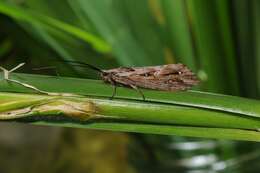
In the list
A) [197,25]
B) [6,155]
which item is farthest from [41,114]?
[6,155]

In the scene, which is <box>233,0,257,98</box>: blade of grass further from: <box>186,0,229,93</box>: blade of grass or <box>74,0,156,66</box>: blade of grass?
<box>74,0,156,66</box>: blade of grass

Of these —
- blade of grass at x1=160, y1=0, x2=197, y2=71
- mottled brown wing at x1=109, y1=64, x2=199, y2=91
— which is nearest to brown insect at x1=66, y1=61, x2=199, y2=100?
mottled brown wing at x1=109, y1=64, x2=199, y2=91

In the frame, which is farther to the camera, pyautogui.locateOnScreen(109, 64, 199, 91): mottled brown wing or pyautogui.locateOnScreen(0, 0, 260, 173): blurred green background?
pyautogui.locateOnScreen(0, 0, 260, 173): blurred green background

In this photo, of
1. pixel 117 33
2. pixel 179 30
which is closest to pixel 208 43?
pixel 179 30

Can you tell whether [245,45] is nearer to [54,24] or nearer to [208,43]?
[208,43]

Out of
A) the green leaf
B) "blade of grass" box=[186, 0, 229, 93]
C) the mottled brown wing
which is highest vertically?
"blade of grass" box=[186, 0, 229, 93]

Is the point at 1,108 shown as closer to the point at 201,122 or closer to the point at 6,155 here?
the point at 201,122

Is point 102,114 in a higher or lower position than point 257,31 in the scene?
lower
